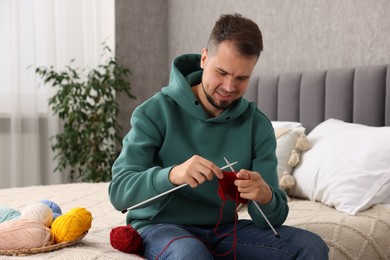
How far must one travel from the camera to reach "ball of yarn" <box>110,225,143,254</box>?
4.99ft

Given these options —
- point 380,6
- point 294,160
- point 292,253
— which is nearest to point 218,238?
point 292,253

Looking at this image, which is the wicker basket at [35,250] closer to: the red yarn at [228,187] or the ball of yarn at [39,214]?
the ball of yarn at [39,214]

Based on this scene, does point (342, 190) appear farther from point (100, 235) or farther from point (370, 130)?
point (100, 235)

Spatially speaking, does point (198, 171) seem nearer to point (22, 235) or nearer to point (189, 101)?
point (189, 101)

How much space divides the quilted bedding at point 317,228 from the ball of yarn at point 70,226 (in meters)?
0.03

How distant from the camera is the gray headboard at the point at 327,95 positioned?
2.59 m

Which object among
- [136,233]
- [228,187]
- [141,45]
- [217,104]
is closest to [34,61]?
[141,45]

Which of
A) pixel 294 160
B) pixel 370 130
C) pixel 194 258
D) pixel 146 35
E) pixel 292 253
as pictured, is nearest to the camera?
pixel 194 258

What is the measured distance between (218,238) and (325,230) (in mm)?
476

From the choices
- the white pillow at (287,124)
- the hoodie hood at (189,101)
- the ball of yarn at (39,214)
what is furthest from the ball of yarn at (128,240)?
the white pillow at (287,124)

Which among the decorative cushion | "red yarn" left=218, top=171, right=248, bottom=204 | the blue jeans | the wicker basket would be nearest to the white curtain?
the decorative cushion

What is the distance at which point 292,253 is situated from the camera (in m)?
1.48

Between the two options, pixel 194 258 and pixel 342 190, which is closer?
pixel 194 258

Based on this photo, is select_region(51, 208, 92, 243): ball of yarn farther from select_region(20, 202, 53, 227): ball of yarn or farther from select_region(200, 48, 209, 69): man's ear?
select_region(200, 48, 209, 69): man's ear
